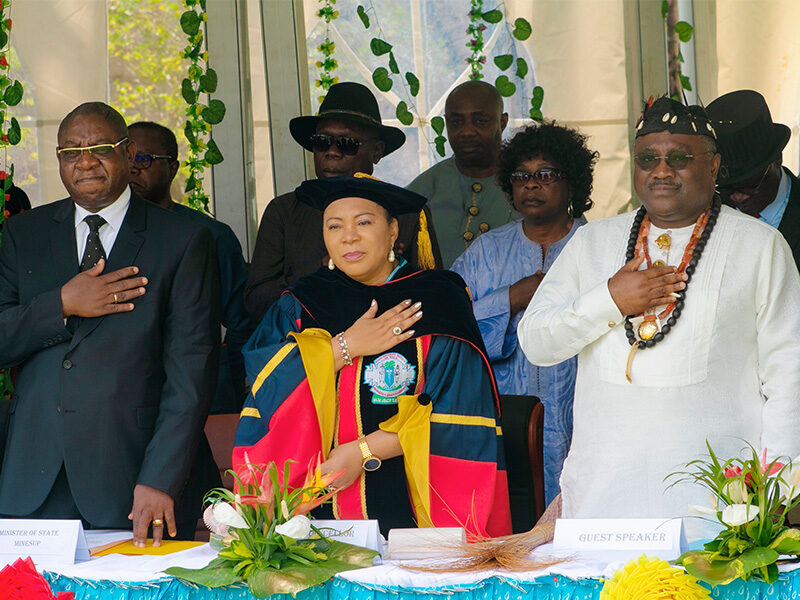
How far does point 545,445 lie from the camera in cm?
467

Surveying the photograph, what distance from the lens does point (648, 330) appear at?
3340 mm

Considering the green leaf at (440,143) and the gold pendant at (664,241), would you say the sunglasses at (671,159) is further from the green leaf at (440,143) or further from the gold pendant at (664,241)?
the green leaf at (440,143)

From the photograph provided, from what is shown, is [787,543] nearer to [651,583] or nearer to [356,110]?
[651,583]

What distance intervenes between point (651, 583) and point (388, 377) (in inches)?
56.4

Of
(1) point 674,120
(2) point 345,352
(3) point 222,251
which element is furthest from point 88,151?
(1) point 674,120

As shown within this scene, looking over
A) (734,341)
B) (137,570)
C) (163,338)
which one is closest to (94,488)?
(163,338)

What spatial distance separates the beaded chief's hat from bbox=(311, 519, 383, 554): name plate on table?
59.2 inches

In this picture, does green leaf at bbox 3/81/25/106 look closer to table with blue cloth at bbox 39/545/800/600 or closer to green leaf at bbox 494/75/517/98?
green leaf at bbox 494/75/517/98

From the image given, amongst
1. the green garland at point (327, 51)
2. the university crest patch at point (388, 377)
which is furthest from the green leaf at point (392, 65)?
the university crest patch at point (388, 377)

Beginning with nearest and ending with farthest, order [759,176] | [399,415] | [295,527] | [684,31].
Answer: [295,527] → [399,415] → [759,176] → [684,31]

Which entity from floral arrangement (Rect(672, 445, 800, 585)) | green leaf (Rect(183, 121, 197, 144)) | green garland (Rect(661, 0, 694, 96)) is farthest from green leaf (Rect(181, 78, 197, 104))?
floral arrangement (Rect(672, 445, 800, 585))

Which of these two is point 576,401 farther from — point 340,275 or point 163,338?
point 163,338

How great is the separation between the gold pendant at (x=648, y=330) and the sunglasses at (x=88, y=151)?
189cm

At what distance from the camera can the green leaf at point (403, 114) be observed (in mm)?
6023
